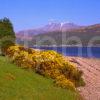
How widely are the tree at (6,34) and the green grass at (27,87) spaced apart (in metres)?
11.4

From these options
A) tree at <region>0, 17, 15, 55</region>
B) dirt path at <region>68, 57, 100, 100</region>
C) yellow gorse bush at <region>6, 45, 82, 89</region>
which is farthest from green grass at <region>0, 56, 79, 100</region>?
tree at <region>0, 17, 15, 55</region>

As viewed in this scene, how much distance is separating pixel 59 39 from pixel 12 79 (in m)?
149

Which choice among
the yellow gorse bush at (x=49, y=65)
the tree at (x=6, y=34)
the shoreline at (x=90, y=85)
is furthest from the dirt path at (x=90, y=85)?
the tree at (x=6, y=34)

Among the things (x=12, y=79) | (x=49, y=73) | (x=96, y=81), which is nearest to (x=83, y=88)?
(x=49, y=73)

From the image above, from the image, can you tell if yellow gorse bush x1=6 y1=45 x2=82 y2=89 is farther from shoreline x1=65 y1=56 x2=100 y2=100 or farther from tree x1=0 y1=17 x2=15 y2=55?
tree x1=0 y1=17 x2=15 y2=55

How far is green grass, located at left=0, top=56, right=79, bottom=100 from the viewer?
65.3 feet

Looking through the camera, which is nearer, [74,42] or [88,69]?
[88,69]

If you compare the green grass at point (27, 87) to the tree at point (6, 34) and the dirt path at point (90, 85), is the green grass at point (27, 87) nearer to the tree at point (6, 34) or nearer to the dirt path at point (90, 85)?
the dirt path at point (90, 85)

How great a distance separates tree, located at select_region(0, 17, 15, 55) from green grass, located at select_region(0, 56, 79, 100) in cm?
1138

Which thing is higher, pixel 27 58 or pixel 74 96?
pixel 27 58

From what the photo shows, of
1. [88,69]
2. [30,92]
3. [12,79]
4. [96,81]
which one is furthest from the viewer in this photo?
[88,69]

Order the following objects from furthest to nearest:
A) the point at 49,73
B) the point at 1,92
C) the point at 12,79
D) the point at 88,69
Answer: the point at 88,69 < the point at 49,73 < the point at 12,79 < the point at 1,92

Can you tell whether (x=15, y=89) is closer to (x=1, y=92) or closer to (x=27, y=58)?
(x=1, y=92)

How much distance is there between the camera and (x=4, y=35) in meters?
39.2
